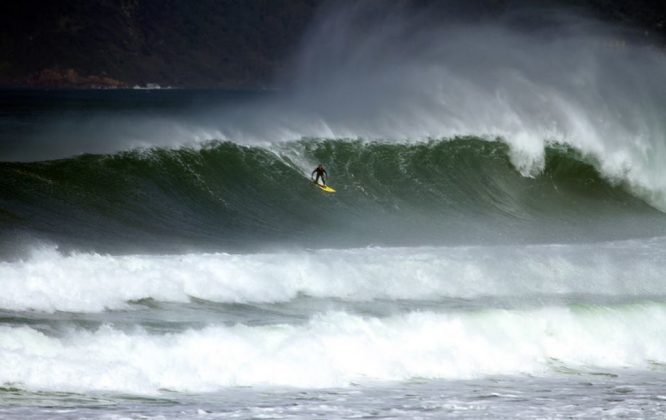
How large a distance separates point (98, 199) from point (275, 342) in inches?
334

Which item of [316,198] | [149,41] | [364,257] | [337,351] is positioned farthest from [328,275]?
[149,41]

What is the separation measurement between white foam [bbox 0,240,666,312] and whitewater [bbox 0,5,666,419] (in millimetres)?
43

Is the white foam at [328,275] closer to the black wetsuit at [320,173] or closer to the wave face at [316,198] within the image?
the wave face at [316,198]

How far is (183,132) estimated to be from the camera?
25.4 meters

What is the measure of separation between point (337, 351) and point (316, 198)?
10491 mm

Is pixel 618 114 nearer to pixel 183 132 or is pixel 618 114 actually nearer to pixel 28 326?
pixel 183 132

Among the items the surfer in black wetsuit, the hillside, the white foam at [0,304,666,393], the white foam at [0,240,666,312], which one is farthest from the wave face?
the hillside

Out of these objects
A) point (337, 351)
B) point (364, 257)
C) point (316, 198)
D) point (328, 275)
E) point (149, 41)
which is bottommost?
point (337, 351)

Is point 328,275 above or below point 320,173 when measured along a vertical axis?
below

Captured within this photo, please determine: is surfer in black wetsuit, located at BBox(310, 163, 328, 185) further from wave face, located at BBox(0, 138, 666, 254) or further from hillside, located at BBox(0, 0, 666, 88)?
hillside, located at BBox(0, 0, 666, 88)

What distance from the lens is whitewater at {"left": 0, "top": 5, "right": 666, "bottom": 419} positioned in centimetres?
1230

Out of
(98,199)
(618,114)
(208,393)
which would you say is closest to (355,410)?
(208,393)

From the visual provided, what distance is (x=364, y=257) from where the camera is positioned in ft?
60.8

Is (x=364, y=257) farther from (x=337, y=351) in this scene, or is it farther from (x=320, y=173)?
(x=320, y=173)
